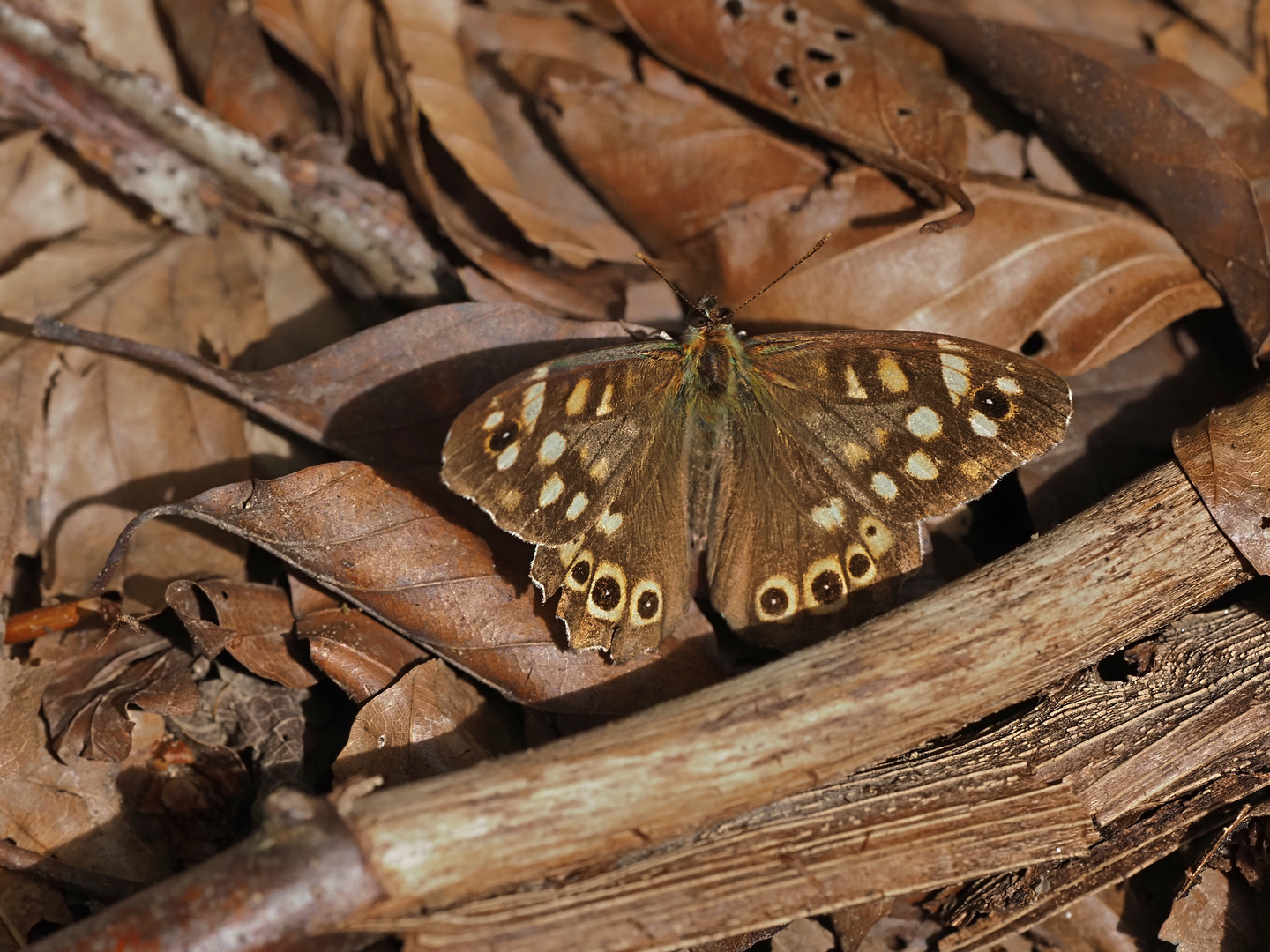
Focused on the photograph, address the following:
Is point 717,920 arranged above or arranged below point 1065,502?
below

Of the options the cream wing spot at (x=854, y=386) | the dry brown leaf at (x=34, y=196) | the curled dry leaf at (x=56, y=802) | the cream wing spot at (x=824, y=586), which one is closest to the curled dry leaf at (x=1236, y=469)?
the cream wing spot at (x=854, y=386)

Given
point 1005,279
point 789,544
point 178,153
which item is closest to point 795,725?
point 789,544

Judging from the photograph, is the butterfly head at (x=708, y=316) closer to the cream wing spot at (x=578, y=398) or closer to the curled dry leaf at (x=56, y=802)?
the cream wing spot at (x=578, y=398)

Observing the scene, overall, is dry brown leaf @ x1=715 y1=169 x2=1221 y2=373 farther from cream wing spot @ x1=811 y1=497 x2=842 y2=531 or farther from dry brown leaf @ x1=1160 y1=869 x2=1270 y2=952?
dry brown leaf @ x1=1160 y1=869 x2=1270 y2=952

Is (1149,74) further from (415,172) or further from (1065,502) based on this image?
(415,172)

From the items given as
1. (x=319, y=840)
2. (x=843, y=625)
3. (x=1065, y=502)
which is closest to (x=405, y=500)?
(x=319, y=840)

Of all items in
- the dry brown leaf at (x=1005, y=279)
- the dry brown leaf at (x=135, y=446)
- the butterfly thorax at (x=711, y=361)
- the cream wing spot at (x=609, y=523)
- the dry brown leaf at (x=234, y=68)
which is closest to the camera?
the cream wing spot at (x=609, y=523)
